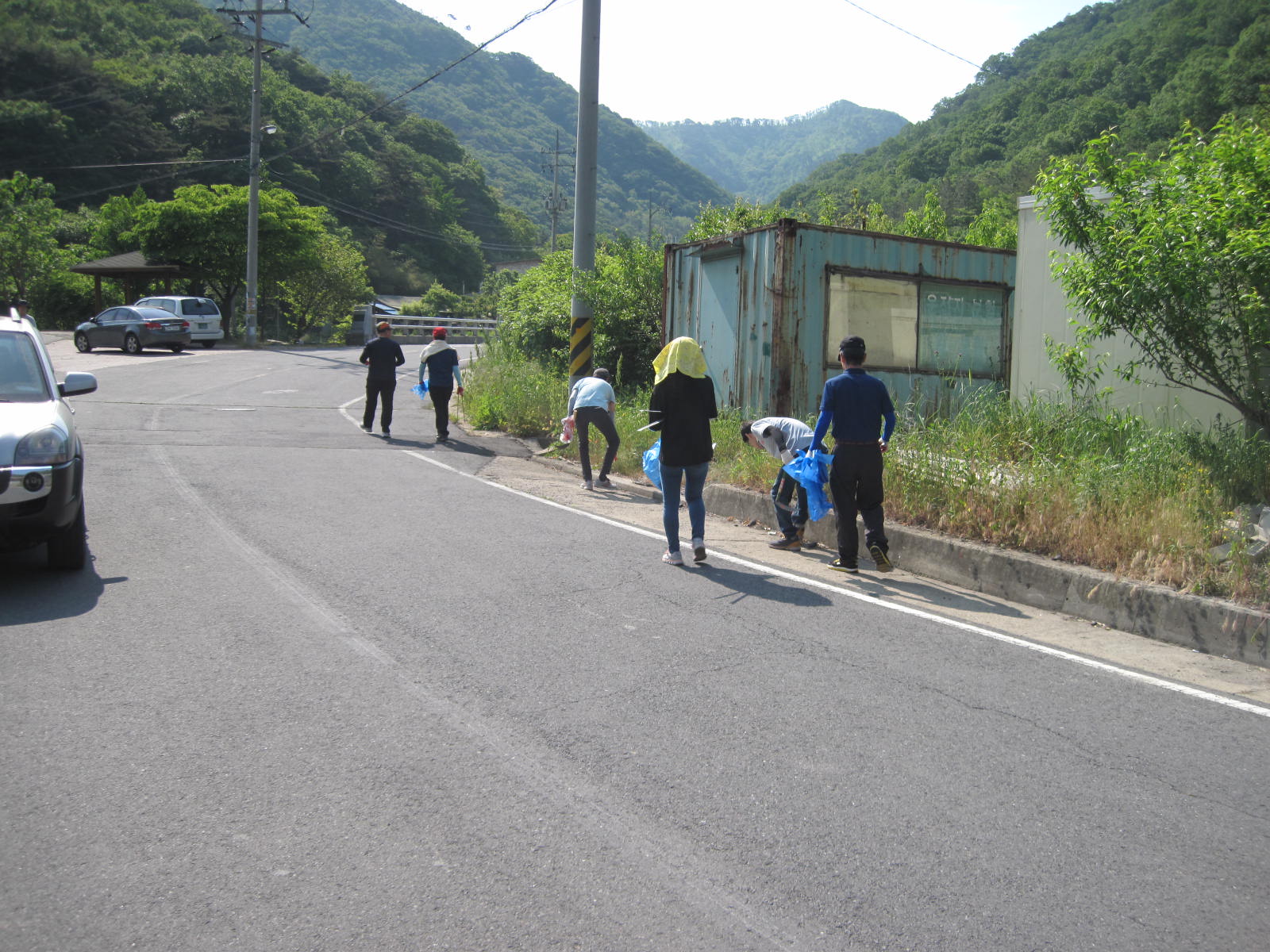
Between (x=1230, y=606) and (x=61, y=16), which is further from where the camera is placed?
(x=61, y=16)

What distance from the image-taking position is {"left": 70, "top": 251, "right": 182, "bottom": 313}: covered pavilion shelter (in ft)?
135

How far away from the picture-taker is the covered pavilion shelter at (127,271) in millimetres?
41094

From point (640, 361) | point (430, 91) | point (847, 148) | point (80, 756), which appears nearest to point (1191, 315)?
point (80, 756)

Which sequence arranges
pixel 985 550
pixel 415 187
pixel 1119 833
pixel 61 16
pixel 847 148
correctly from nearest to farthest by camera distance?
pixel 1119 833, pixel 985 550, pixel 61 16, pixel 415 187, pixel 847 148

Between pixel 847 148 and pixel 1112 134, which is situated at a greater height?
pixel 847 148

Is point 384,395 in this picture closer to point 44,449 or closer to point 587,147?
point 587,147

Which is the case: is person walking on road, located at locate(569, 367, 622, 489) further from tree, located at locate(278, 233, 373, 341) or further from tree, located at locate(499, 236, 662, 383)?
tree, located at locate(278, 233, 373, 341)

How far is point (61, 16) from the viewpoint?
2864 inches

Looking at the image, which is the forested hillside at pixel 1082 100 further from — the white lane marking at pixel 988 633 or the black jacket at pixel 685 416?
the white lane marking at pixel 988 633

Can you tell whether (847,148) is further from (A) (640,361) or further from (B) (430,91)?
(A) (640,361)

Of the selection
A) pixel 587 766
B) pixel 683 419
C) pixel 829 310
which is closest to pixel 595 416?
pixel 829 310

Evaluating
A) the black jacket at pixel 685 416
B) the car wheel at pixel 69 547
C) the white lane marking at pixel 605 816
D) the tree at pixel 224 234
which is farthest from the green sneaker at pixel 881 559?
the tree at pixel 224 234

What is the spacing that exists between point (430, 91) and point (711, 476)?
414 feet

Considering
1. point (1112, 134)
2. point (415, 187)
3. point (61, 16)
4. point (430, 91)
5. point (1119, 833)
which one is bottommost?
point (1119, 833)
